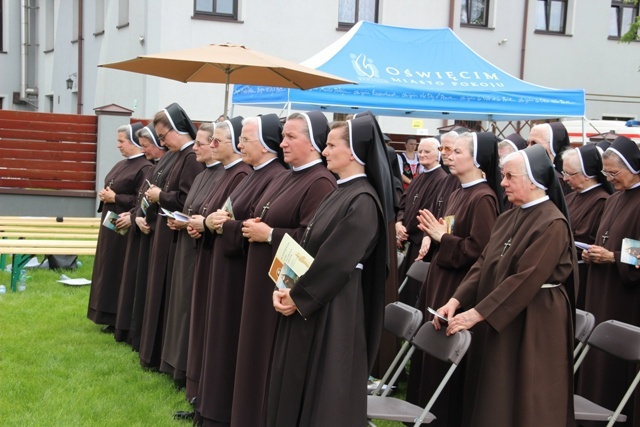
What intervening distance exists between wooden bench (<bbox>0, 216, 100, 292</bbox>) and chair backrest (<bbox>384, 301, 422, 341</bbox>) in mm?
6094

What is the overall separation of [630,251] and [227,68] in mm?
4403

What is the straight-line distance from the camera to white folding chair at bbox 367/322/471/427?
4555 mm

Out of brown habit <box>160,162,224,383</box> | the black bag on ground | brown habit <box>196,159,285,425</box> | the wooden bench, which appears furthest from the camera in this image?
the black bag on ground

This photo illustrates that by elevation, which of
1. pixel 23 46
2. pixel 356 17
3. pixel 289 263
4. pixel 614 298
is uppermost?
pixel 356 17

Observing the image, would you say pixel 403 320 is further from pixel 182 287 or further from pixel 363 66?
pixel 363 66

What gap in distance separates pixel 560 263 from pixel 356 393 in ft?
4.35

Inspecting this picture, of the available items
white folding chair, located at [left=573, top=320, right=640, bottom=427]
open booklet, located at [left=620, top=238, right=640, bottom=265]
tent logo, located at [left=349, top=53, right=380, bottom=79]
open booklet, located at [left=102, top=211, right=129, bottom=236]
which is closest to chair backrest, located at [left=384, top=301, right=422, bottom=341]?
white folding chair, located at [left=573, top=320, right=640, bottom=427]

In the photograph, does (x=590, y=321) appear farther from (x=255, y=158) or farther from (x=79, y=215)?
(x=79, y=215)

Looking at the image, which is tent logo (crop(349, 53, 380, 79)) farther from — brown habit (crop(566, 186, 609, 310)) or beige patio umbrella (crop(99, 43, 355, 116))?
brown habit (crop(566, 186, 609, 310))

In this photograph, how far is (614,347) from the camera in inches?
186

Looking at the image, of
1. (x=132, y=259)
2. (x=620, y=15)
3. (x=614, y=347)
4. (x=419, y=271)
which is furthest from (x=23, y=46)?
(x=614, y=347)

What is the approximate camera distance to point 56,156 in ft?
48.8

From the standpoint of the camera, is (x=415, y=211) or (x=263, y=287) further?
(x=415, y=211)

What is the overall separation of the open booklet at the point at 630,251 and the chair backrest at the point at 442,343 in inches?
61.8
